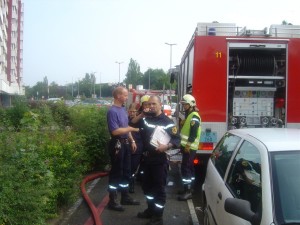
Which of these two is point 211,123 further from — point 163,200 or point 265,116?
point 163,200

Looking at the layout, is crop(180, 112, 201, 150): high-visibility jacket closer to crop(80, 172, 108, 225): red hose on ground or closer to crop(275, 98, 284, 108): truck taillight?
crop(80, 172, 108, 225): red hose on ground

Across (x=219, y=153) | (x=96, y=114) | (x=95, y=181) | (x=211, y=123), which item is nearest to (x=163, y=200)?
(x=219, y=153)

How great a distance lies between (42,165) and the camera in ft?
17.7

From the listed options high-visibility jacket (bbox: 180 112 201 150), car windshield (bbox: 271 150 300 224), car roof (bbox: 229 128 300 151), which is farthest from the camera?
high-visibility jacket (bbox: 180 112 201 150)

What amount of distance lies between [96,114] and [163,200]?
205 inches

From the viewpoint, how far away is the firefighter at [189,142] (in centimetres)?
779

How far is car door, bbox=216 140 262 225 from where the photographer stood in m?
3.58

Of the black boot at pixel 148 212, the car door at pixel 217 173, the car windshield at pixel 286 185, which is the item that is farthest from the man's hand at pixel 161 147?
the car windshield at pixel 286 185

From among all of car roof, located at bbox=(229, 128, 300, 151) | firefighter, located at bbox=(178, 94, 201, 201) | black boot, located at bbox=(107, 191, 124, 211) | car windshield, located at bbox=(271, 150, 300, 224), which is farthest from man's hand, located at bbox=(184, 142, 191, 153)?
car windshield, located at bbox=(271, 150, 300, 224)

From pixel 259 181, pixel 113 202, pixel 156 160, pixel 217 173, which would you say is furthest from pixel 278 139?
pixel 113 202

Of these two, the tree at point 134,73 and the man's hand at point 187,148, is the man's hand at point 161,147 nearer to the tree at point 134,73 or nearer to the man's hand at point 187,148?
the man's hand at point 187,148

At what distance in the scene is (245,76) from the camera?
30.3 ft

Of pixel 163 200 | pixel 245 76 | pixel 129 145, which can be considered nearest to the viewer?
pixel 163 200

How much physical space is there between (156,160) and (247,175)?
7.76ft
